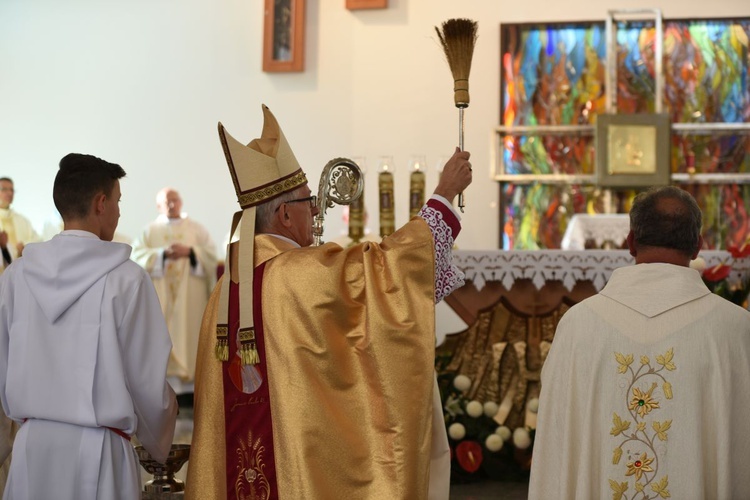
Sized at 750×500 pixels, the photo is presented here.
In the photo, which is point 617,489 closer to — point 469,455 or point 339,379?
point 339,379

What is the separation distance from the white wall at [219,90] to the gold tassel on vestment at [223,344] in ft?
23.1

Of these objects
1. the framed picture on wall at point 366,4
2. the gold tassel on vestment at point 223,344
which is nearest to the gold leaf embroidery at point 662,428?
the gold tassel on vestment at point 223,344

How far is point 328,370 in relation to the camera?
2.80 metres

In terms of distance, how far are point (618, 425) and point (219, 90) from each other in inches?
359

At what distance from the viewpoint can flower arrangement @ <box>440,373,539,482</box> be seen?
16.9 feet

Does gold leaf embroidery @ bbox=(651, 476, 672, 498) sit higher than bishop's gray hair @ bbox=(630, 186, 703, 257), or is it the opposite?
bishop's gray hair @ bbox=(630, 186, 703, 257)

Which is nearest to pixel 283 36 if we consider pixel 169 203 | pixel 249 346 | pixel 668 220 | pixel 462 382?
pixel 169 203

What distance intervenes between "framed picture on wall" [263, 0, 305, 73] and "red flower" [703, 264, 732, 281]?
6.48m

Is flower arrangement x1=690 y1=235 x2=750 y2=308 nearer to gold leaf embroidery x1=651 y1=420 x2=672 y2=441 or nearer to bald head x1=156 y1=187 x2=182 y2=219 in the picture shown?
gold leaf embroidery x1=651 y1=420 x2=672 y2=441

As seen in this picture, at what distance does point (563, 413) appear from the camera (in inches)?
106

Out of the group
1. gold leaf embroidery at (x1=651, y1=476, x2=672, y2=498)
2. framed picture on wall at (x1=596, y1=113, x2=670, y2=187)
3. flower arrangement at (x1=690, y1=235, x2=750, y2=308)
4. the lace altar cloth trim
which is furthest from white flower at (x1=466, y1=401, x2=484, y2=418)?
framed picture on wall at (x1=596, y1=113, x2=670, y2=187)

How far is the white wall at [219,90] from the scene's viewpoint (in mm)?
10219

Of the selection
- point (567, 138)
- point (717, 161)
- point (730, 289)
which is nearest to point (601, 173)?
point (567, 138)

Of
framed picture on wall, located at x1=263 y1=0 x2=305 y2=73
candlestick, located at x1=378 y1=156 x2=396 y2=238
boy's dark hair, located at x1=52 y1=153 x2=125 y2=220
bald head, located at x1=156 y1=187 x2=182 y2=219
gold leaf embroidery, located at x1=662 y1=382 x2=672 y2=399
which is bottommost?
gold leaf embroidery, located at x1=662 y1=382 x2=672 y2=399
